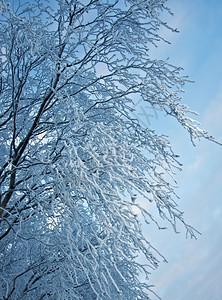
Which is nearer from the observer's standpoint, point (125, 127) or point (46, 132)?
point (125, 127)

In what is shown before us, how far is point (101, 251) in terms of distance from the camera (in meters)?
3.18

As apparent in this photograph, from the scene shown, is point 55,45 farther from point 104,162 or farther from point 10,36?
point 104,162

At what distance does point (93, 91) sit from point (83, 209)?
2.29 metres

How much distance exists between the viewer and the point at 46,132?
518cm

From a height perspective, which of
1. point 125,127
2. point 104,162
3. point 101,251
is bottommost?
point 101,251

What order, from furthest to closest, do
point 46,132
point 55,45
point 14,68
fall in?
point 46,132 < point 14,68 < point 55,45

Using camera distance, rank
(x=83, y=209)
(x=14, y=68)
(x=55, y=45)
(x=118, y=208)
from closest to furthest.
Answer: (x=118, y=208), (x=55, y=45), (x=14, y=68), (x=83, y=209)

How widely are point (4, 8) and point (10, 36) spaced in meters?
0.60

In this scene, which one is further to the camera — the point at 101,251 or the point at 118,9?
the point at 118,9

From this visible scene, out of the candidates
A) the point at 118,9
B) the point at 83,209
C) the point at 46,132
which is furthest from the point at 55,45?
the point at 83,209

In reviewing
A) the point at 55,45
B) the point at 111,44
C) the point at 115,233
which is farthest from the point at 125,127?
the point at 115,233

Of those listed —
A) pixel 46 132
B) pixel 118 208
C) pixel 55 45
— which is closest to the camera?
pixel 118 208

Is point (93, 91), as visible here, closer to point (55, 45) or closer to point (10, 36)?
point (55, 45)

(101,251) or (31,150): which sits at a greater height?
(31,150)
